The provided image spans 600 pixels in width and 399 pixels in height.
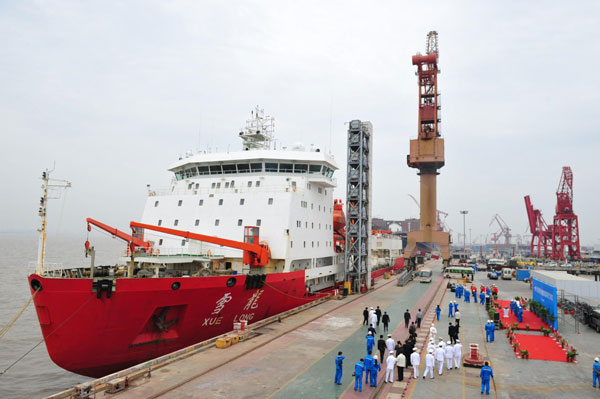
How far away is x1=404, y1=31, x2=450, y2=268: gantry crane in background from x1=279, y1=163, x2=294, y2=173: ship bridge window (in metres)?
24.3

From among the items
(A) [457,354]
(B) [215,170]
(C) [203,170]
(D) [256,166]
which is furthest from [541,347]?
(C) [203,170]

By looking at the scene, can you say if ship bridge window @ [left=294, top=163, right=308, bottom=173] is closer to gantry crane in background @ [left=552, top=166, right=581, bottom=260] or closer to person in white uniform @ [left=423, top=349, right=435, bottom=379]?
person in white uniform @ [left=423, top=349, right=435, bottom=379]

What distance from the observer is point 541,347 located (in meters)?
14.6

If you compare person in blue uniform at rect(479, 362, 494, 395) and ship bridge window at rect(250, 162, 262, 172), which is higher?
ship bridge window at rect(250, 162, 262, 172)

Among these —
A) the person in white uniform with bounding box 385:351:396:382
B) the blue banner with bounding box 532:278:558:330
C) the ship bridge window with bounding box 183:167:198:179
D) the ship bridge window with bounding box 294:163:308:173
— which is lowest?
the person in white uniform with bounding box 385:351:396:382

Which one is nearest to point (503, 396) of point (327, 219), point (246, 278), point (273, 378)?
point (273, 378)

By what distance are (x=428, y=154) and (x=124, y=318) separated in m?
37.1

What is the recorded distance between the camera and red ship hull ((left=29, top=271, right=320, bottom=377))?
11.6 m

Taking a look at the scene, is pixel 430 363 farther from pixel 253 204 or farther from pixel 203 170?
pixel 203 170

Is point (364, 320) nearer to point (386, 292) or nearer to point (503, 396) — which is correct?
point (503, 396)

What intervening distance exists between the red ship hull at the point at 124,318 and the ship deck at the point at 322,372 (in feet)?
5.39

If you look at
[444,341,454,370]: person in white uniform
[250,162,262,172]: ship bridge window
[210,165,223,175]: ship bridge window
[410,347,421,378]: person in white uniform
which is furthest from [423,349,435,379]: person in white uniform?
[210,165,223,175]: ship bridge window

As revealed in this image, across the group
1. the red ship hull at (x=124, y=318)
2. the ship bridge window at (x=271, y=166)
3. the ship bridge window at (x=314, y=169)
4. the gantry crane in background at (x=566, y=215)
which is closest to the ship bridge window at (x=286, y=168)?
the ship bridge window at (x=271, y=166)

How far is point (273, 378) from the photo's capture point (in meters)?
10.8
